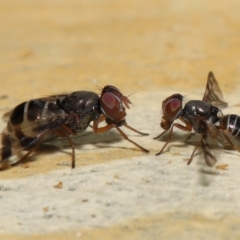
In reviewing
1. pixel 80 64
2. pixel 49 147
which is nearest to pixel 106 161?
pixel 49 147

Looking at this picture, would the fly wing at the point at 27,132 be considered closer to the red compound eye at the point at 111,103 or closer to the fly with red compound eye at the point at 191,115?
→ the red compound eye at the point at 111,103

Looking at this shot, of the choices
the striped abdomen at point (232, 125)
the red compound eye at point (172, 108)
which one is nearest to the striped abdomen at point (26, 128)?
the red compound eye at point (172, 108)

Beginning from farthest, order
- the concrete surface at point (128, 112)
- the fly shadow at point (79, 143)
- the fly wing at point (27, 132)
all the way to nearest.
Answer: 1. the fly shadow at point (79, 143)
2. the fly wing at point (27, 132)
3. the concrete surface at point (128, 112)

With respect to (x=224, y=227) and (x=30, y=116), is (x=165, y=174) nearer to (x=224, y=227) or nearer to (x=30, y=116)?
(x=224, y=227)

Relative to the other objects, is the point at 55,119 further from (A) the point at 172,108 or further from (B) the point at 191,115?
(B) the point at 191,115

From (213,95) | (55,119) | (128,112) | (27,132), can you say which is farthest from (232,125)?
(27,132)

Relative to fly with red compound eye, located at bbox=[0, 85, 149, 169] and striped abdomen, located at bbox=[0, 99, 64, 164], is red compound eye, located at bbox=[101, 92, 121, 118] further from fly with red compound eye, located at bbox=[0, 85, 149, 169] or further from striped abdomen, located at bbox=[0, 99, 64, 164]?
striped abdomen, located at bbox=[0, 99, 64, 164]
